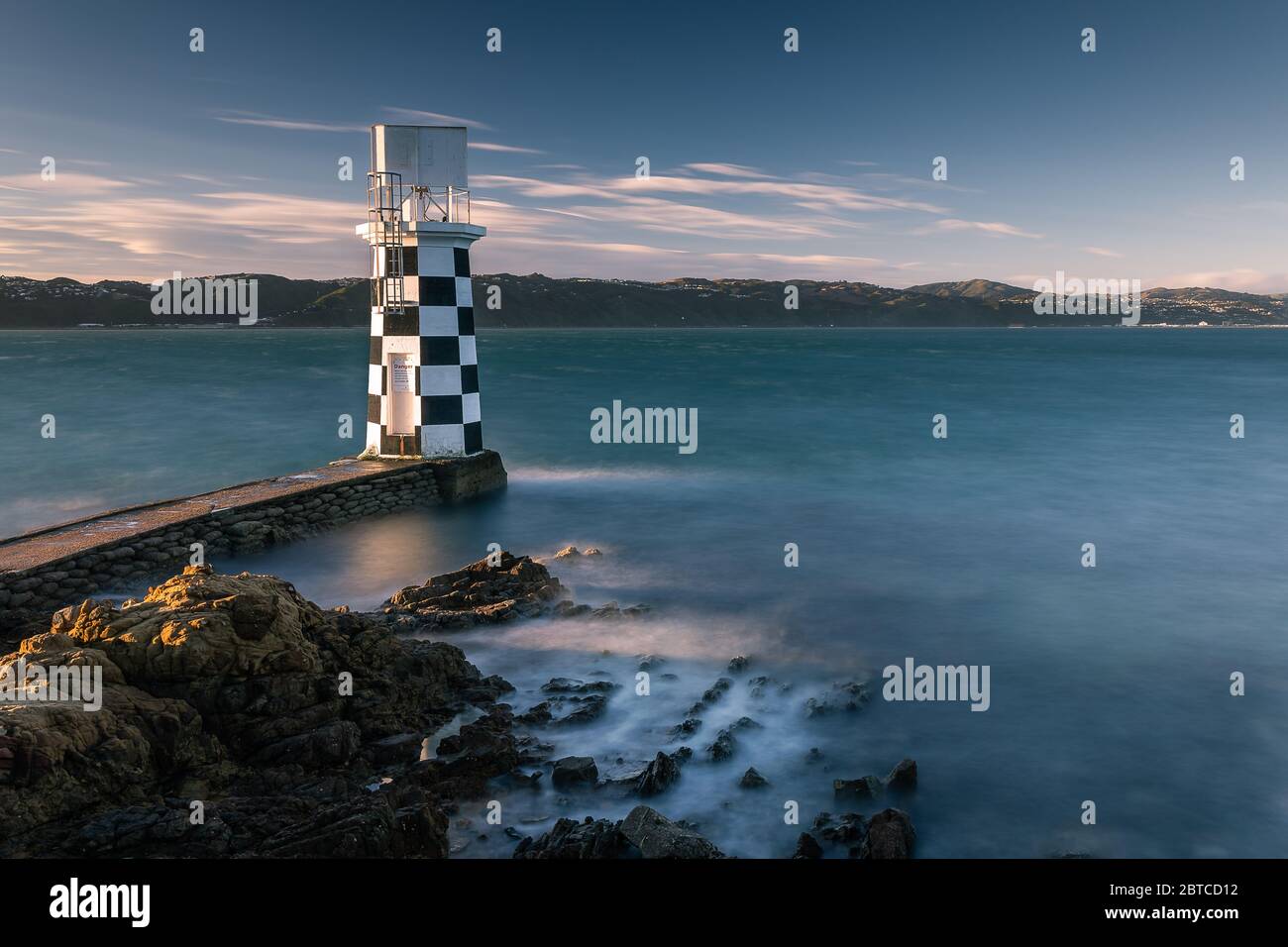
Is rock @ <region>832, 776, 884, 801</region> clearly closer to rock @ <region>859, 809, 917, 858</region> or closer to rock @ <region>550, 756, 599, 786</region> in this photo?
rock @ <region>859, 809, 917, 858</region>

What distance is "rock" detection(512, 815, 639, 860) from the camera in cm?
417

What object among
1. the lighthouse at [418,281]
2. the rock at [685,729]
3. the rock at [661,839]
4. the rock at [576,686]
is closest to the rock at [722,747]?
the rock at [685,729]

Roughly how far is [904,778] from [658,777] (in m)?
1.55

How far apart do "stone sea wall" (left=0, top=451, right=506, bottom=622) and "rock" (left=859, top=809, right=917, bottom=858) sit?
723 centimetres

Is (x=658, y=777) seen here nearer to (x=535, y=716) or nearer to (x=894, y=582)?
(x=535, y=716)

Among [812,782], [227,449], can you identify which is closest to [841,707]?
[812,782]

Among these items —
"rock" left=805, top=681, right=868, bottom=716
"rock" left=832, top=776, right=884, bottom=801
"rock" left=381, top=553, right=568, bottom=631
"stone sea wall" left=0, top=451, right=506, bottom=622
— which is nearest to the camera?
"rock" left=832, top=776, right=884, bottom=801

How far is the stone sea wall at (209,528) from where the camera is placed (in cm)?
812

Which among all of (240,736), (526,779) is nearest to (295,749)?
(240,736)

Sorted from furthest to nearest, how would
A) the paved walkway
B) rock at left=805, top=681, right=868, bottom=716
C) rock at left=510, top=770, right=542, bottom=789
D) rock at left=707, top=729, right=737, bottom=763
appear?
the paved walkway, rock at left=805, top=681, right=868, bottom=716, rock at left=707, top=729, right=737, bottom=763, rock at left=510, top=770, right=542, bottom=789

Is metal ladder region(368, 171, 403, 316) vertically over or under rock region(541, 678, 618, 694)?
over

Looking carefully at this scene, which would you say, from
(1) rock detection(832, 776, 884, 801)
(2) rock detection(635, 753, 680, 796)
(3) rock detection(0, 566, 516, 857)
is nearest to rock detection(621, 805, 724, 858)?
(2) rock detection(635, 753, 680, 796)

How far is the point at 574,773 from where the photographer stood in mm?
5090
